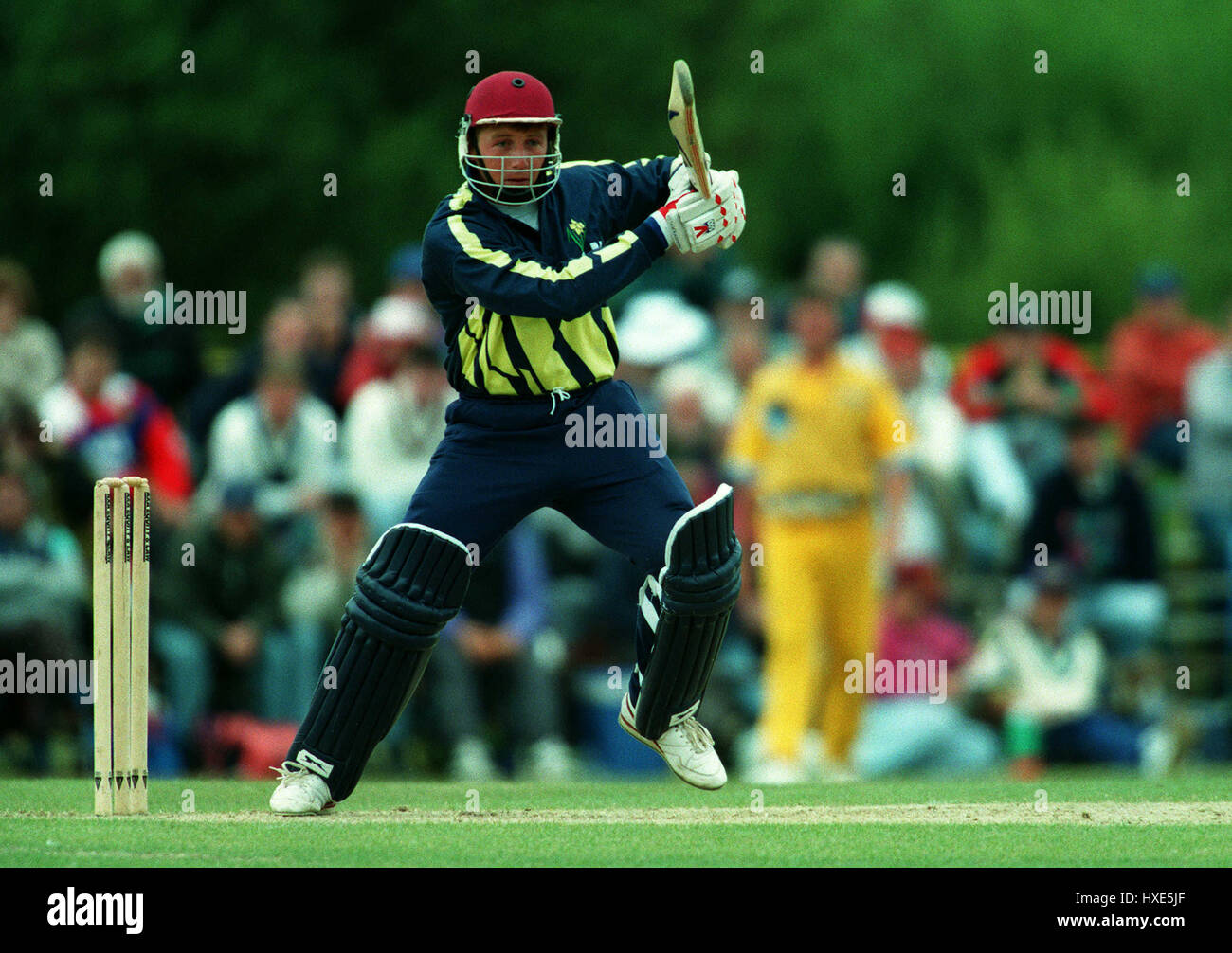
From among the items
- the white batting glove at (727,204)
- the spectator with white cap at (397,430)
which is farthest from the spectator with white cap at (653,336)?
the white batting glove at (727,204)

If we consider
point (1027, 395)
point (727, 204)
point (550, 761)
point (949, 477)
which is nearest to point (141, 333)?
point (550, 761)

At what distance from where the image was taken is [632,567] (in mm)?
10797

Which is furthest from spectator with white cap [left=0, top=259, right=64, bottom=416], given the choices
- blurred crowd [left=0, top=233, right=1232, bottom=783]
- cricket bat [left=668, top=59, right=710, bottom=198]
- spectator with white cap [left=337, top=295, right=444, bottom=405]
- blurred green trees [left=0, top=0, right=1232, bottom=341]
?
cricket bat [left=668, top=59, right=710, bottom=198]

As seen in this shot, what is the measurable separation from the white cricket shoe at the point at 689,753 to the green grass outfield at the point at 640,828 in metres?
0.12

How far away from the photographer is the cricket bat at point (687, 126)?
23.3 feet

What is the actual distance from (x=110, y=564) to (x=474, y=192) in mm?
1734

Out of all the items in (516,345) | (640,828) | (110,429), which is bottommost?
(640,828)

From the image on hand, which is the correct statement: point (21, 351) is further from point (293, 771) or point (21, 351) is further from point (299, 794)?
point (299, 794)

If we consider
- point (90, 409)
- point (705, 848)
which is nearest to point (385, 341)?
point (90, 409)

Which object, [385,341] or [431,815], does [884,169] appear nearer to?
[385,341]

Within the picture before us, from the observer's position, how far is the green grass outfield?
6387mm

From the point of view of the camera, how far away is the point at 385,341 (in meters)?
11.5

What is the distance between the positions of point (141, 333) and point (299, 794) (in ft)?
16.7

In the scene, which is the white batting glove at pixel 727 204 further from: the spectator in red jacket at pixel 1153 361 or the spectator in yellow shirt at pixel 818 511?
the spectator in red jacket at pixel 1153 361
